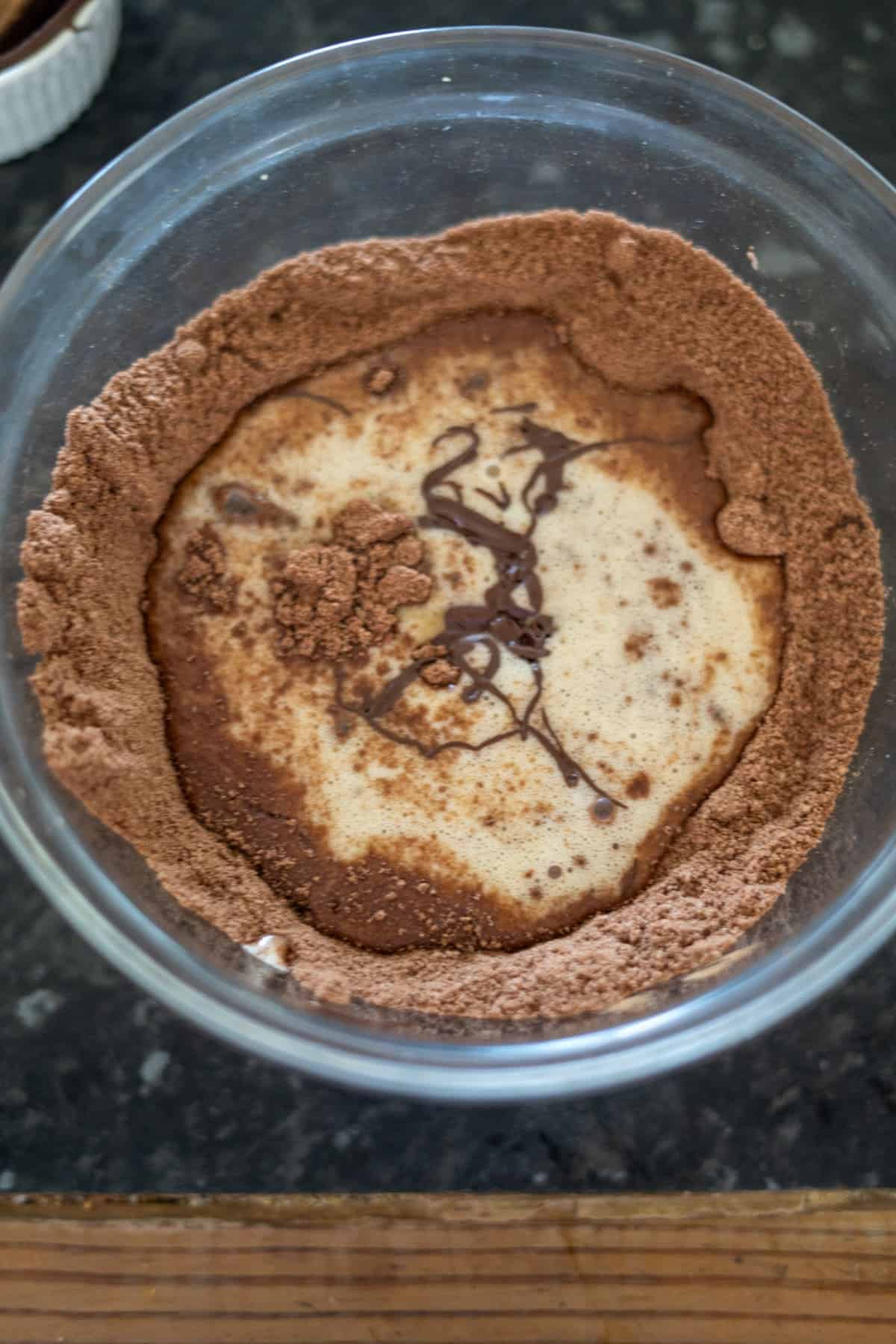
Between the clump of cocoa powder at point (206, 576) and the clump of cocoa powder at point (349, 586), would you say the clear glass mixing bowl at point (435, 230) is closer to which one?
the clump of cocoa powder at point (206, 576)

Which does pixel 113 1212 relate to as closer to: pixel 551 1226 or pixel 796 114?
pixel 551 1226

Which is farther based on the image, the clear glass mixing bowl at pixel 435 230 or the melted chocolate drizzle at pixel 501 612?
the melted chocolate drizzle at pixel 501 612

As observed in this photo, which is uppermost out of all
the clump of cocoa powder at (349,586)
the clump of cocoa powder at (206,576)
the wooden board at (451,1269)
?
the clump of cocoa powder at (349,586)

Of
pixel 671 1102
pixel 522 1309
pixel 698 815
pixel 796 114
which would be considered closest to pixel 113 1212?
pixel 522 1309

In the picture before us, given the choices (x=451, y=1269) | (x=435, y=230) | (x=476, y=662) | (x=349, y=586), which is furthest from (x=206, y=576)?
(x=451, y=1269)

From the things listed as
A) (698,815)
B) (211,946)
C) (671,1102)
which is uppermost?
(698,815)

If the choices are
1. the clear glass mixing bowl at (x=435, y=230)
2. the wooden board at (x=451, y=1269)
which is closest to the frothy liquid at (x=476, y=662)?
the clear glass mixing bowl at (x=435, y=230)
